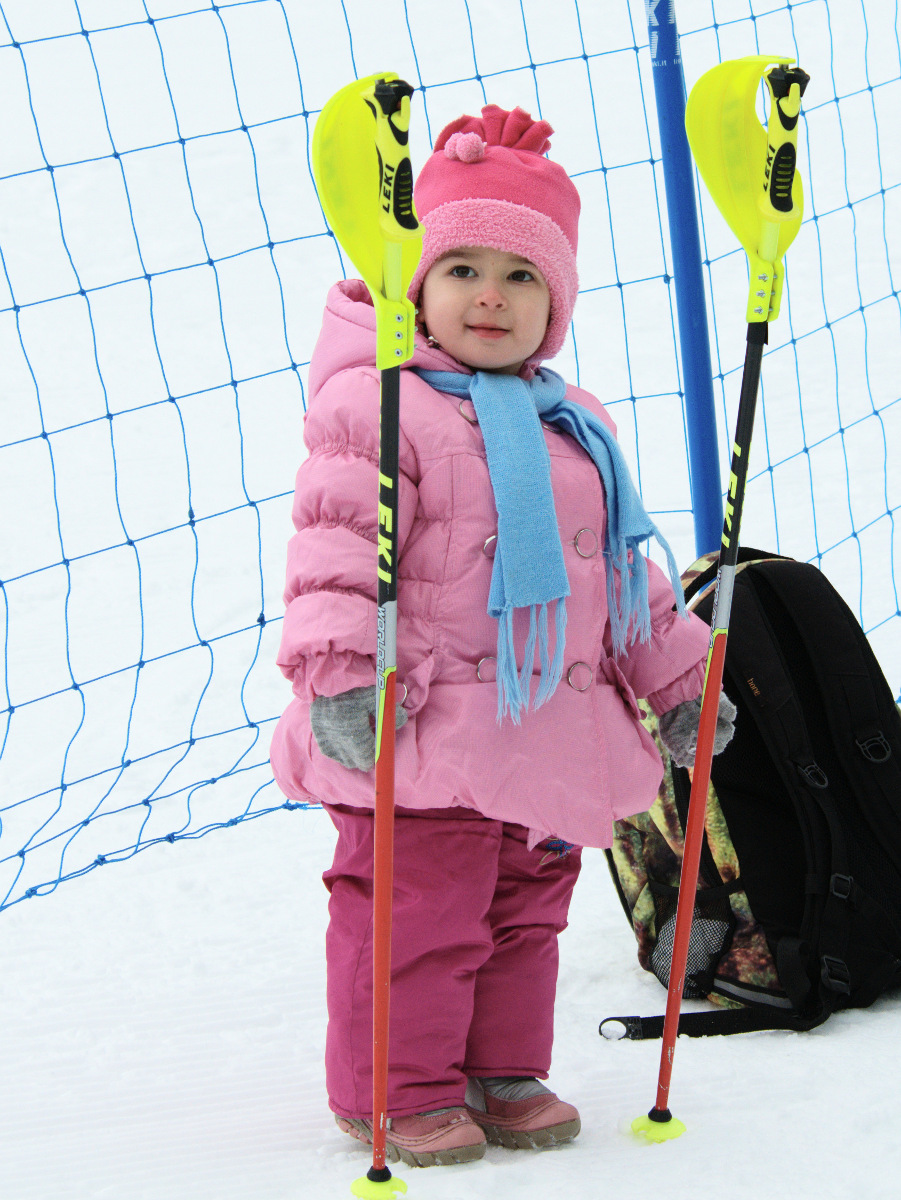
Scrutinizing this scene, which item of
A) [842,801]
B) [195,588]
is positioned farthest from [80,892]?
[195,588]

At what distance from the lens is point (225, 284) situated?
5711mm

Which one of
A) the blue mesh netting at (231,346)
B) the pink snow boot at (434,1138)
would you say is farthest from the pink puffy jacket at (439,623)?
the blue mesh netting at (231,346)

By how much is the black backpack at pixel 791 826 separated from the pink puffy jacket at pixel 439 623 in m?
0.41

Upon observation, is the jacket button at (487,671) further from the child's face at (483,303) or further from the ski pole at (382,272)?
the child's face at (483,303)

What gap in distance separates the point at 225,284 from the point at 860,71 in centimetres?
368

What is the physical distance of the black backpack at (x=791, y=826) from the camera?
6.00 feet

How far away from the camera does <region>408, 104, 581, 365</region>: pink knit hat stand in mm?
1480

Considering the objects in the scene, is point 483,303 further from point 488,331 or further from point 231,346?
point 231,346

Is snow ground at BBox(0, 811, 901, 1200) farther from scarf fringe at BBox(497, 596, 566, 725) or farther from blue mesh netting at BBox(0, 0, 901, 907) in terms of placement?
scarf fringe at BBox(497, 596, 566, 725)

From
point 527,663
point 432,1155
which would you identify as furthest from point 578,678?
point 432,1155

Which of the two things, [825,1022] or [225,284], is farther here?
[225,284]

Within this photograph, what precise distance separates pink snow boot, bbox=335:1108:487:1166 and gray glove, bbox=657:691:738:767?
0.51m

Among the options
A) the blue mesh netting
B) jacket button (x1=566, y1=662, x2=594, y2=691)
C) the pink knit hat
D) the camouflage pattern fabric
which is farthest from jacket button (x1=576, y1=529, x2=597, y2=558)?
the blue mesh netting

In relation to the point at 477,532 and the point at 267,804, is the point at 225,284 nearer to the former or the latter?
the point at 267,804
